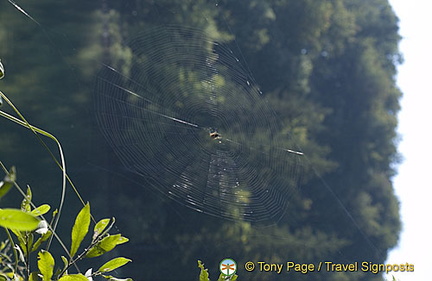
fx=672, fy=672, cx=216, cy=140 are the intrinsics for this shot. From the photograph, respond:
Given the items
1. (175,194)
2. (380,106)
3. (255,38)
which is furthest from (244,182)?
(380,106)

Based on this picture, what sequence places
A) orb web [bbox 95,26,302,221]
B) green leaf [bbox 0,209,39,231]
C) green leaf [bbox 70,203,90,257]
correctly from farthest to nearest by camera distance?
orb web [bbox 95,26,302,221]
green leaf [bbox 70,203,90,257]
green leaf [bbox 0,209,39,231]

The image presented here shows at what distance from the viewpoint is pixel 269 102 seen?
165 inches

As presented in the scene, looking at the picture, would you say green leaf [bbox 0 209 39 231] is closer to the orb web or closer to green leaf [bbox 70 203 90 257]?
green leaf [bbox 70 203 90 257]

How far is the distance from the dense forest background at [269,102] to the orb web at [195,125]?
0.09m

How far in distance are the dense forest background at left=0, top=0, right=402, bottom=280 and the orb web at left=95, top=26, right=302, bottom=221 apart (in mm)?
86

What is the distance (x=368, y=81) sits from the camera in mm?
4973

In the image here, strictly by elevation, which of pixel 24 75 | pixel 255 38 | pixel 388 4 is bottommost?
pixel 24 75

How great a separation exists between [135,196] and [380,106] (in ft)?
6.69

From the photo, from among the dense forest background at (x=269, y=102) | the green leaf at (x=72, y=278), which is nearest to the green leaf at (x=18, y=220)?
the green leaf at (x=72, y=278)

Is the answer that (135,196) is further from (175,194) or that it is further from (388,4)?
(388,4)

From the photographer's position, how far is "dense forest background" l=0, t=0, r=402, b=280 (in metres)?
3.51

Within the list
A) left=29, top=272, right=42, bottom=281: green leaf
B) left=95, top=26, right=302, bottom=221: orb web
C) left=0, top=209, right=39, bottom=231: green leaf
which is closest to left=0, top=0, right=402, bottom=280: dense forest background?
left=95, top=26, right=302, bottom=221: orb web

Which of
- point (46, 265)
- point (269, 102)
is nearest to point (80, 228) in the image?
point (46, 265)

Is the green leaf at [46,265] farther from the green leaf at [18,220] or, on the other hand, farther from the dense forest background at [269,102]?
the dense forest background at [269,102]
